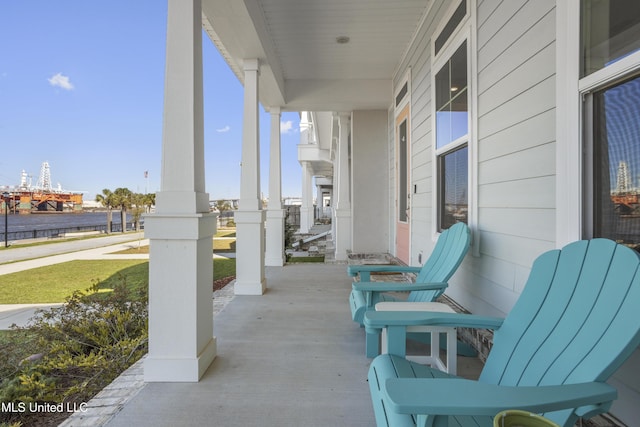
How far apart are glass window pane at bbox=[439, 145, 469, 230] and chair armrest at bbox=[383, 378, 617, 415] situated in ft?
6.07

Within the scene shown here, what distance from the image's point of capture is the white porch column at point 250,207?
425 centimetres

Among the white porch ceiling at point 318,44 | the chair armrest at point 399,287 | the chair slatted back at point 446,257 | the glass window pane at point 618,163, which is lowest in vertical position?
the chair armrest at point 399,287

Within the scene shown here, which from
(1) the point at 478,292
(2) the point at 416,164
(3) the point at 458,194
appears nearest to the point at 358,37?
(2) the point at 416,164

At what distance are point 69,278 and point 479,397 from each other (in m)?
8.61

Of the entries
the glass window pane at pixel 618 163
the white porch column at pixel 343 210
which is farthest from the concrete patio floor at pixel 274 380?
the white porch column at pixel 343 210

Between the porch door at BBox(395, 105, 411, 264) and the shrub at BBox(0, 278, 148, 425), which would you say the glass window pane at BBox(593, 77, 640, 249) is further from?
the porch door at BBox(395, 105, 411, 264)

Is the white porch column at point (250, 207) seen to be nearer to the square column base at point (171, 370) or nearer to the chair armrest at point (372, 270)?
the chair armrest at point (372, 270)

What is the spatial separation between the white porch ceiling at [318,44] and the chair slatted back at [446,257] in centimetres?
256

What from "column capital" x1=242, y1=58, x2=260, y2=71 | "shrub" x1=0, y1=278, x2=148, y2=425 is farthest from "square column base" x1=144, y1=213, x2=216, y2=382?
"column capital" x1=242, y1=58, x2=260, y2=71

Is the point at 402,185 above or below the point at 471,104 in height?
below

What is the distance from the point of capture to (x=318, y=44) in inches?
174

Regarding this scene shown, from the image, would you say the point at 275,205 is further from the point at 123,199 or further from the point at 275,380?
the point at 123,199

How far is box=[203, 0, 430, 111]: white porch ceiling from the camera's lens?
3.50 metres

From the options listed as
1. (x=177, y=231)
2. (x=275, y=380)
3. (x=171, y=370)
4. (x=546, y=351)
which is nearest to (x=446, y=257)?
(x=546, y=351)
